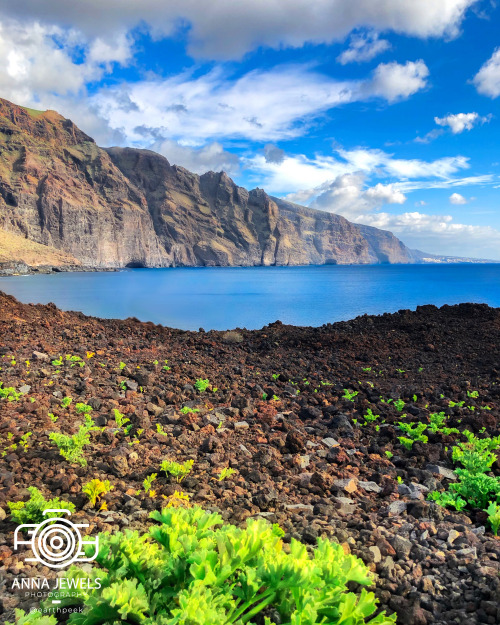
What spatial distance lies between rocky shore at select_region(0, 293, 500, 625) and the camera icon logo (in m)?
0.12

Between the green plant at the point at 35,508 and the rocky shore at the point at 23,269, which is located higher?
the rocky shore at the point at 23,269

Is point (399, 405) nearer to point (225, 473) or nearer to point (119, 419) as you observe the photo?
point (225, 473)

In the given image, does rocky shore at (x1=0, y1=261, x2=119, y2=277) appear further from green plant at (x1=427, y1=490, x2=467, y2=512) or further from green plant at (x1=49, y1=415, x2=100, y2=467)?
green plant at (x1=427, y1=490, x2=467, y2=512)

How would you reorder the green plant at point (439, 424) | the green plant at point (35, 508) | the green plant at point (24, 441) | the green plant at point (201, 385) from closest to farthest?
the green plant at point (35, 508) → the green plant at point (24, 441) → the green plant at point (439, 424) → the green plant at point (201, 385)

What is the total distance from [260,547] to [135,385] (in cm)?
687

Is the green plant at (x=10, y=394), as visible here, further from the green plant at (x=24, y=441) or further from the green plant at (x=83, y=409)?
the green plant at (x=24, y=441)

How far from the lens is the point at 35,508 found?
405 cm

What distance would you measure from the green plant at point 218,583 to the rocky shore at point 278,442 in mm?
917

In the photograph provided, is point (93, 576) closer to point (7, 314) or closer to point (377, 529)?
point (377, 529)

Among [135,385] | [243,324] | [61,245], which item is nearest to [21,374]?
[135,385]

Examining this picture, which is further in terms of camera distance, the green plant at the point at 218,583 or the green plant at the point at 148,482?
the green plant at the point at 148,482

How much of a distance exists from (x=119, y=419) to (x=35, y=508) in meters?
2.87

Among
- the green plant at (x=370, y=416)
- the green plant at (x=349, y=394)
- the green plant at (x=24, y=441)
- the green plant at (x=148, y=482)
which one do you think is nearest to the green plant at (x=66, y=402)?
the green plant at (x=24, y=441)

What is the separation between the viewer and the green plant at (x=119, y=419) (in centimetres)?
686
